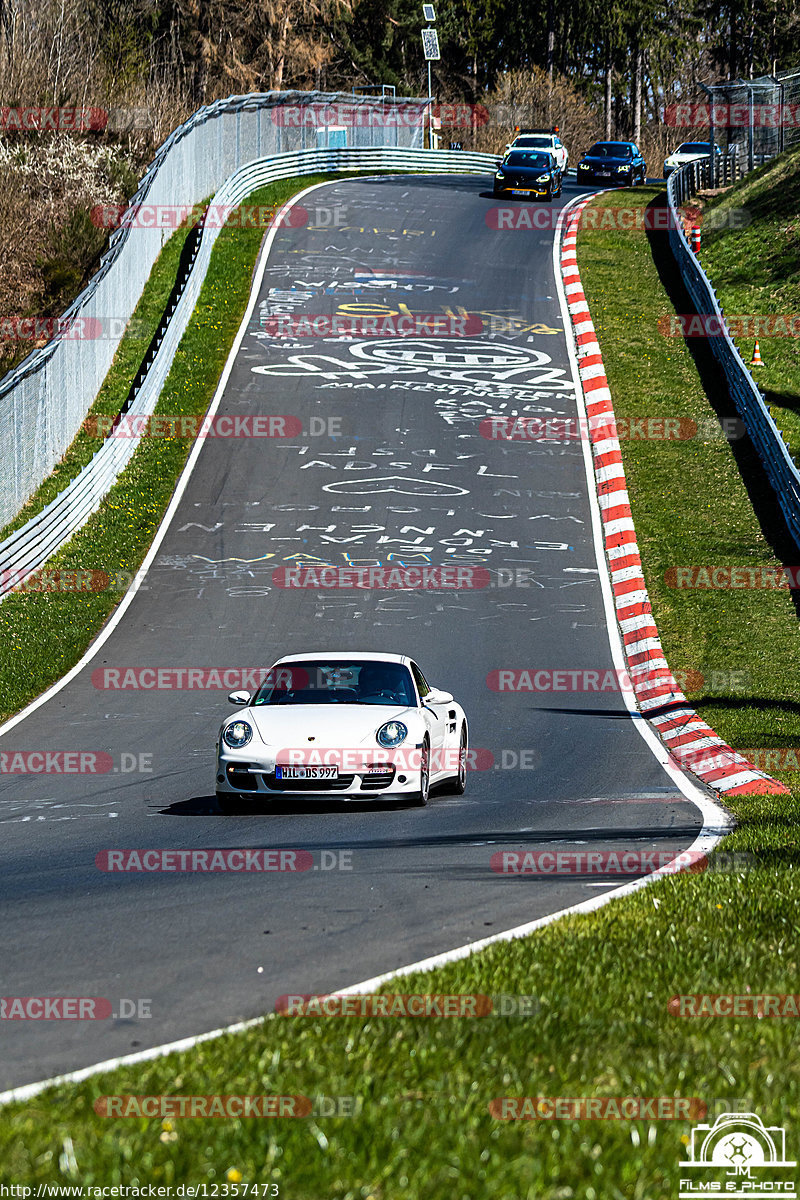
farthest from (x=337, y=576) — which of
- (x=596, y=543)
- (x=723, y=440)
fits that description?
(x=723, y=440)

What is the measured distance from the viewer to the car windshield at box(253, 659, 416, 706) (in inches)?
502

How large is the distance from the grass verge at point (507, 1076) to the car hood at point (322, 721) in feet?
10.6

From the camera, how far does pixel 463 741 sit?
13445mm

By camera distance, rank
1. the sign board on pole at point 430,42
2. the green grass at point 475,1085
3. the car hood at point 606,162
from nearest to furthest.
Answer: the green grass at point 475,1085 → the car hood at point 606,162 → the sign board on pole at point 430,42

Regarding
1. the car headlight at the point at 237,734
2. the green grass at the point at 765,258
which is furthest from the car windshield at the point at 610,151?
the car headlight at the point at 237,734

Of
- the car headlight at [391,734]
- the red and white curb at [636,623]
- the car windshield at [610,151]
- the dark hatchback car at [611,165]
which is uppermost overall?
the car windshield at [610,151]

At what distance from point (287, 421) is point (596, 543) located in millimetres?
9058

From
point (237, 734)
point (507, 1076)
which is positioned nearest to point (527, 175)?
point (237, 734)

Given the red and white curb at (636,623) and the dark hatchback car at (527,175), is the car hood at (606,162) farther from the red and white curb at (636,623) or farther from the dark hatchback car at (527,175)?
the red and white curb at (636,623)

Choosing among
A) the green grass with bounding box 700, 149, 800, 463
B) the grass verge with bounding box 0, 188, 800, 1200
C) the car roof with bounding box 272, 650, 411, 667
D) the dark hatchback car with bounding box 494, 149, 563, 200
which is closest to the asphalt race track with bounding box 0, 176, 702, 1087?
the grass verge with bounding box 0, 188, 800, 1200

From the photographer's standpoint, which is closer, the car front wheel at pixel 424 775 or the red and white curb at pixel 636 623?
the car front wheel at pixel 424 775

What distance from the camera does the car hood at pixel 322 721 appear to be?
1178 centimetres

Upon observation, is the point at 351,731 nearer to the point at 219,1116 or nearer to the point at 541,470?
the point at 219,1116

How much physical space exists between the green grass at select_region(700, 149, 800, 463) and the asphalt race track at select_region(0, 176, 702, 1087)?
5.08 m
